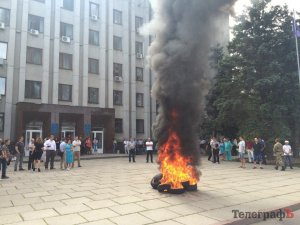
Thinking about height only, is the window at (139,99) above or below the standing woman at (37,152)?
above

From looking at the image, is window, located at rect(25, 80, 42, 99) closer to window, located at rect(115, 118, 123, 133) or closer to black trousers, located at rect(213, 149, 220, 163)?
window, located at rect(115, 118, 123, 133)

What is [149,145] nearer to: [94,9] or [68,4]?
[68,4]

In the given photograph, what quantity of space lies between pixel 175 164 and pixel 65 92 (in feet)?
75.1

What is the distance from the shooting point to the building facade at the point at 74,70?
2786cm

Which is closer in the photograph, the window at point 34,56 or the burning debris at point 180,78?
the burning debris at point 180,78

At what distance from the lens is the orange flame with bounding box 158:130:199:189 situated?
9.84 metres

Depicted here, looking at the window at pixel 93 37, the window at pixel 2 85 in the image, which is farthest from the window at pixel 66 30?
the window at pixel 2 85

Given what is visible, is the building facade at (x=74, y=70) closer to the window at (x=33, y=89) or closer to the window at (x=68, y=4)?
the window at (x=33, y=89)

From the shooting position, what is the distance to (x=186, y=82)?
9.88m

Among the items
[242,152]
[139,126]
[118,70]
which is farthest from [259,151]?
[118,70]

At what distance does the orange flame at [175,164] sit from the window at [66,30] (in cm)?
2443

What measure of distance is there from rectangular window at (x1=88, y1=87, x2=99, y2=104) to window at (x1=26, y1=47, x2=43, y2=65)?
222 inches

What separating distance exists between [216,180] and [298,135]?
14076 millimetres

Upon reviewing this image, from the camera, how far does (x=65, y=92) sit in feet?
100
